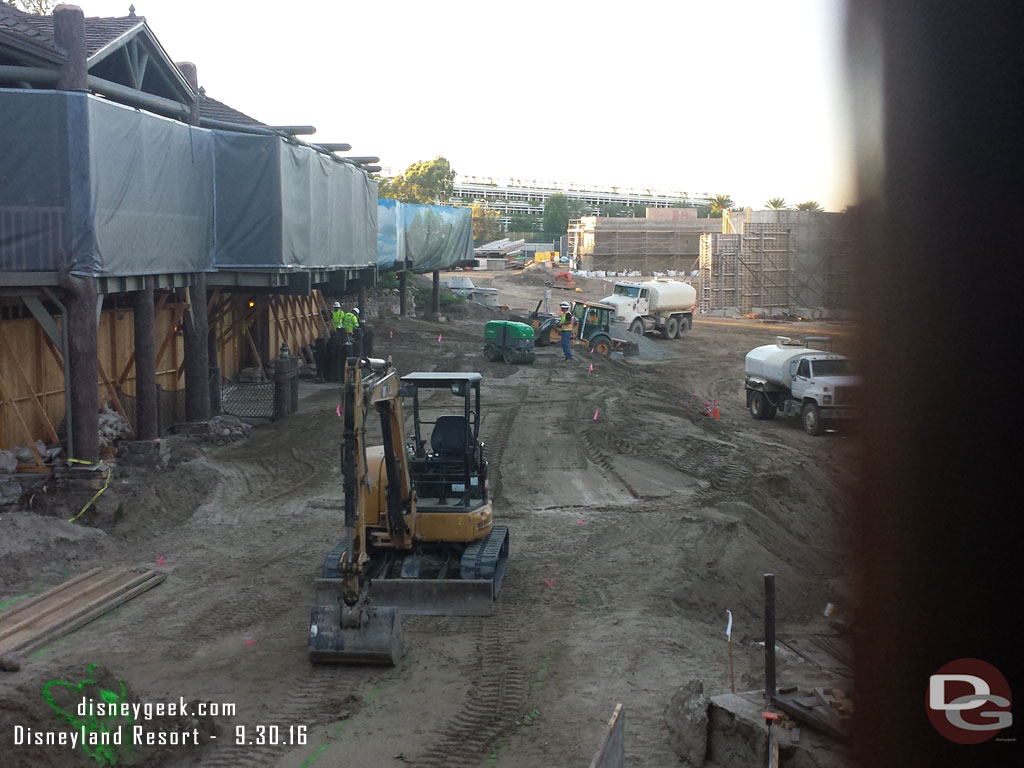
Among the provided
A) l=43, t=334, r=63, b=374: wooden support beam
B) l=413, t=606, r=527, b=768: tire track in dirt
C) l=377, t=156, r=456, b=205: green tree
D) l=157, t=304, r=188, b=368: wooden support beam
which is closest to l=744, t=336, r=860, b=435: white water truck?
l=413, t=606, r=527, b=768: tire track in dirt

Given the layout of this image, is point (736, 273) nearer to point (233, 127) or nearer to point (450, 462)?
point (233, 127)

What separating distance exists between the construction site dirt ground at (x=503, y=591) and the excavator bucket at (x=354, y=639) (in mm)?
152

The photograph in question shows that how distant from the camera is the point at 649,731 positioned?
25.1ft

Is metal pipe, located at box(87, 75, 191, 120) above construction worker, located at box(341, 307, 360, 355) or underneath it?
above

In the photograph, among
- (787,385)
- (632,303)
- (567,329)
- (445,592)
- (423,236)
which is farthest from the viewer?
(632,303)

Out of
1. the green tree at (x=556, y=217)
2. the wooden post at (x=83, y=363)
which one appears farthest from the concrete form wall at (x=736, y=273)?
the green tree at (x=556, y=217)

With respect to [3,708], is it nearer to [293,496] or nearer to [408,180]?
[293,496]

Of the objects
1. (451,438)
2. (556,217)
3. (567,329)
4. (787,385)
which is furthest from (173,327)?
(556,217)

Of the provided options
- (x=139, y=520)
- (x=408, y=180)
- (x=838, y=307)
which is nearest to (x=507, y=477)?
(x=139, y=520)

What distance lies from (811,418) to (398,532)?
1577cm

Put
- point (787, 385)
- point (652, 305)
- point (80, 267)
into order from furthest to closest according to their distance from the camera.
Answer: point (652, 305) → point (787, 385) → point (80, 267)

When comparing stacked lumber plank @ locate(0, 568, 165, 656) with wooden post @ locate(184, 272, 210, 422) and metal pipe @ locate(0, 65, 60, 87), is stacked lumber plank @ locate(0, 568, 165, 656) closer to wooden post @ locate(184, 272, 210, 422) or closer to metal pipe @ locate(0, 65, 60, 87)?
metal pipe @ locate(0, 65, 60, 87)
